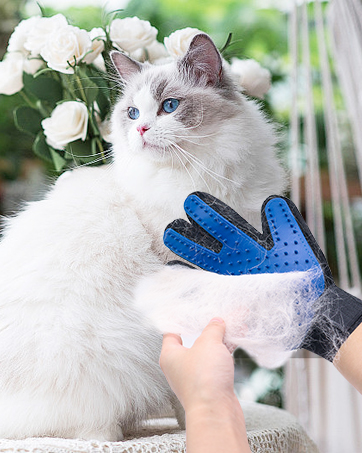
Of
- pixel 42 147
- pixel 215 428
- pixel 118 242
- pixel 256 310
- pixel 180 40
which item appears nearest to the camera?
pixel 215 428

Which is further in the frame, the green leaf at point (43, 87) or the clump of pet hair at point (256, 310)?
the green leaf at point (43, 87)

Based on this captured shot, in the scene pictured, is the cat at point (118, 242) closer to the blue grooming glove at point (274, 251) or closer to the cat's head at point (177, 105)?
the cat's head at point (177, 105)

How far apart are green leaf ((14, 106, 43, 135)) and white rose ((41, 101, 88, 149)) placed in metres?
0.15

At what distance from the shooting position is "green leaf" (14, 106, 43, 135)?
36.7 inches

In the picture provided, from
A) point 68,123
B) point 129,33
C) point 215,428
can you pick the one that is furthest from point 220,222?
point 129,33

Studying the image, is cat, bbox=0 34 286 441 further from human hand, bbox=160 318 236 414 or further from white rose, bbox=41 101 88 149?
human hand, bbox=160 318 236 414

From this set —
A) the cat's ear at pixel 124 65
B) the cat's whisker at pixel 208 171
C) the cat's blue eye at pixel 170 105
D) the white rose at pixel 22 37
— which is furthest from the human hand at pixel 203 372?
the white rose at pixel 22 37

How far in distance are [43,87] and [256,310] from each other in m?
0.64

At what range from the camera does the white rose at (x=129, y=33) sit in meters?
0.84

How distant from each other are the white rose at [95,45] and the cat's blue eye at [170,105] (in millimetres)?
196

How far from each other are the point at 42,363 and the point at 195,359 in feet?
0.86

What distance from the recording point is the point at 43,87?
889 mm

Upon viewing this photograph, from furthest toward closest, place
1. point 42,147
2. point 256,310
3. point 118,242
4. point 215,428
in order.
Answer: point 42,147, point 118,242, point 256,310, point 215,428

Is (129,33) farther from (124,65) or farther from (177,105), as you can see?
(177,105)
